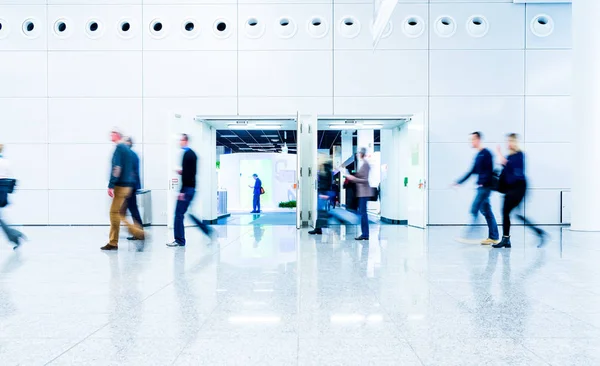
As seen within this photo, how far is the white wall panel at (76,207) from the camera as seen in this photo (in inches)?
414

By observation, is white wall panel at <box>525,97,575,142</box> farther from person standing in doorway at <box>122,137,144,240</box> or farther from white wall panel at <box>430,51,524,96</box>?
person standing in doorway at <box>122,137,144,240</box>

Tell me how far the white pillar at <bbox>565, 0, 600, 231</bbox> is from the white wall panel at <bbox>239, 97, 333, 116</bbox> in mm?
5721

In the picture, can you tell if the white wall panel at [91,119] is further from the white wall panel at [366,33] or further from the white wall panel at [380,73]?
the white wall panel at [366,33]

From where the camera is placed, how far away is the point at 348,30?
34.2ft

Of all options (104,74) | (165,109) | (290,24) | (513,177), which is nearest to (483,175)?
(513,177)

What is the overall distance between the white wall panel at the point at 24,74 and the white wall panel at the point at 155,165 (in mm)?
3066

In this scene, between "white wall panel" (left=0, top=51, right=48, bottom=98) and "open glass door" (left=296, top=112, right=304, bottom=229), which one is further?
"white wall panel" (left=0, top=51, right=48, bottom=98)

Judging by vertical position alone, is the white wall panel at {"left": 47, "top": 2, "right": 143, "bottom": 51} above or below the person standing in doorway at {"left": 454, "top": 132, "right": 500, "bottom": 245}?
above

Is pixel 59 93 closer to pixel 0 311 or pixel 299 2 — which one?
pixel 299 2

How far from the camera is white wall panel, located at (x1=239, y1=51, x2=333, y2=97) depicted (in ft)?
34.2

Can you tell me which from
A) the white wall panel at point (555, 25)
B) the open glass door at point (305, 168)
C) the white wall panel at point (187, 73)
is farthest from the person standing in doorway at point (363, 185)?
the white wall panel at point (555, 25)

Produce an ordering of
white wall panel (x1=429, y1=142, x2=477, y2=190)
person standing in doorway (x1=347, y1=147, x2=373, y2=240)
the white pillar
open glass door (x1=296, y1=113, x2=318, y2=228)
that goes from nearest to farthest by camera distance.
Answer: person standing in doorway (x1=347, y1=147, x2=373, y2=240), the white pillar, open glass door (x1=296, y1=113, x2=318, y2=228), white wall panel (x1=429, y1=142, x2=477, y2=190)

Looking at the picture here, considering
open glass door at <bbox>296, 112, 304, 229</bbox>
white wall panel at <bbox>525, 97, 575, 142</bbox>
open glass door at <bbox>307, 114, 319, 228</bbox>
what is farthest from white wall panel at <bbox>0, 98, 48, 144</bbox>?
white wall panel at <bbox>525, 97, 575, 142</bbox>

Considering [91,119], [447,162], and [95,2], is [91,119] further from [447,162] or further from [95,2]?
[447,162]
